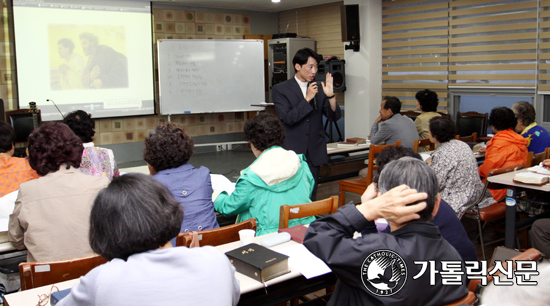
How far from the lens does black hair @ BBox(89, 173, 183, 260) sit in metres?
1.11

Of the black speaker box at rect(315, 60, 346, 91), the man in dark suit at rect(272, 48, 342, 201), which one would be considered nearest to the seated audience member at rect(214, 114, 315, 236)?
the man in dark suit at rect(272, 48, 342, 201)

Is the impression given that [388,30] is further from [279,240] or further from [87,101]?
[279,240]

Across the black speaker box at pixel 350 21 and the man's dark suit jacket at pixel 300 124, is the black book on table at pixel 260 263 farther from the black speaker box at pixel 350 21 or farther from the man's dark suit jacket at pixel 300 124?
the black speaker box at pixel 350 21

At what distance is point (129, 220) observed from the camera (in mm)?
1112

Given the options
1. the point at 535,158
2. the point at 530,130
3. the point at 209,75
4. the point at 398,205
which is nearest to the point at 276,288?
the point at 398,205

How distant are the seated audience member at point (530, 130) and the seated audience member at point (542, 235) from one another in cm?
159

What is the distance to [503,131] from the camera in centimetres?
388

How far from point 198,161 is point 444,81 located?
13.4 feet

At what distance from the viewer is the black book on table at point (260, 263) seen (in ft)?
5.45

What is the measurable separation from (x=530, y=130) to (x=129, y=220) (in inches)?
169

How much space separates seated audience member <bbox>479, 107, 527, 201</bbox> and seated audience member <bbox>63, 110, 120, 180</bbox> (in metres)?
2.94

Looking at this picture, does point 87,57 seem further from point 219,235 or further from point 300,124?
point 219,235

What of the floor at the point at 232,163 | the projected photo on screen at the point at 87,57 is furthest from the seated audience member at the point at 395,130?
the projected photo on screen at the point at 87,57

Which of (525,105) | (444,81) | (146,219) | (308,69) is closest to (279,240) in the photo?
(146,219)
